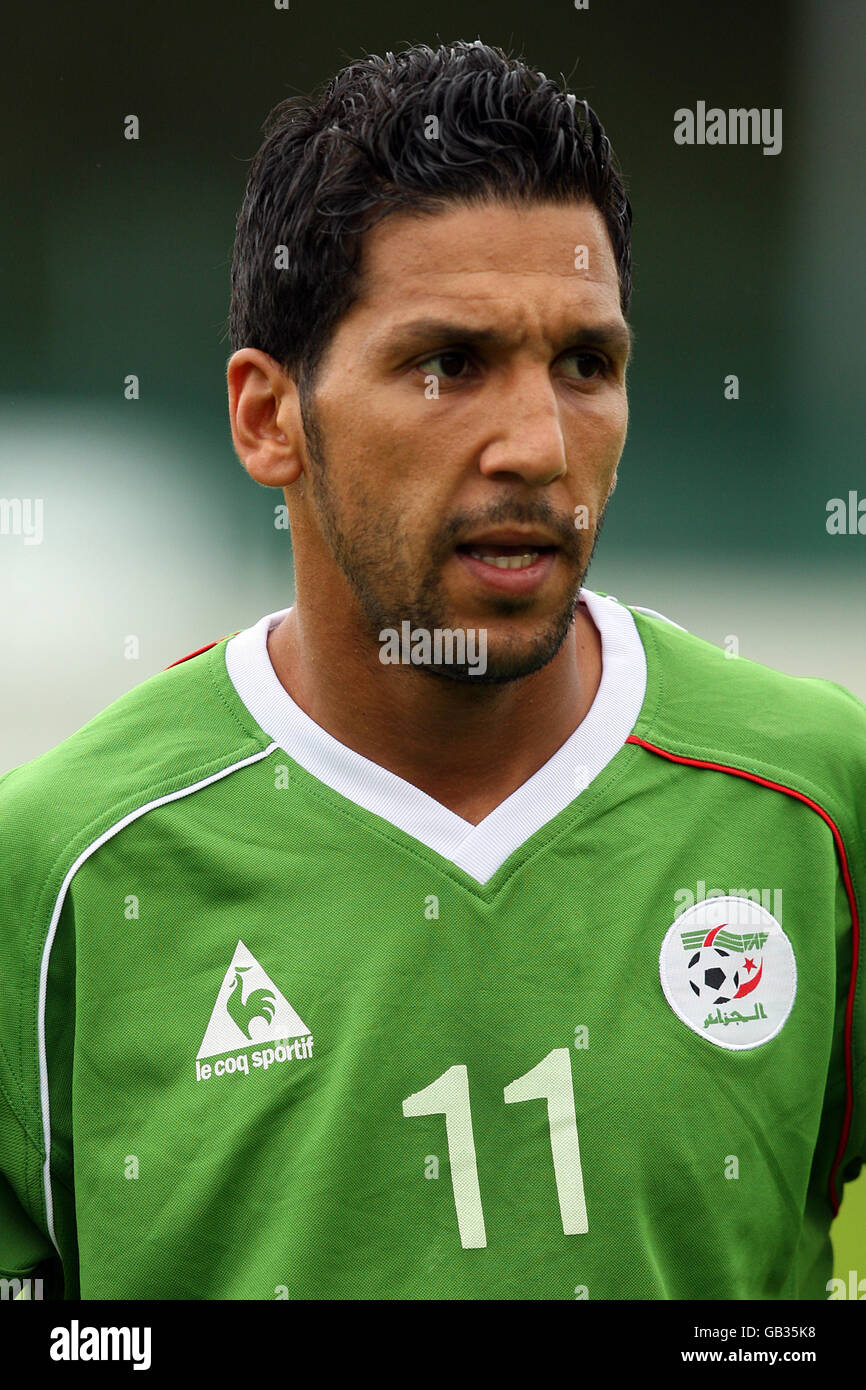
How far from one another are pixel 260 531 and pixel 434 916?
3.03 metres

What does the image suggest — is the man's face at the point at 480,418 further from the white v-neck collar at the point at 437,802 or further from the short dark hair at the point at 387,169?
the white v-neck collar at the point at 437,802

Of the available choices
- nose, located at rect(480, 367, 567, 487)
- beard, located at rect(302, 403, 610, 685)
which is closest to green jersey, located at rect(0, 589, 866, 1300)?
beard, located at rect(302, 403, 610, 685)

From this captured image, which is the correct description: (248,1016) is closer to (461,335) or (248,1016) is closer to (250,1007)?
(250,1007)

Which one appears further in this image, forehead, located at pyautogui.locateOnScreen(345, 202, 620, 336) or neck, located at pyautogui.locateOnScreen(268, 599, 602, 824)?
neck, located at pyautogui.locateOnScreen(268, 599, 602, 824)

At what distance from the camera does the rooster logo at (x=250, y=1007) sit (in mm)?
1250

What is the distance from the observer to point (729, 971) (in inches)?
51.3

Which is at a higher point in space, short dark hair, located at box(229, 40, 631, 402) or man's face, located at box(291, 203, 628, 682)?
short dark hair, located at box(229, 40, 631, 402)

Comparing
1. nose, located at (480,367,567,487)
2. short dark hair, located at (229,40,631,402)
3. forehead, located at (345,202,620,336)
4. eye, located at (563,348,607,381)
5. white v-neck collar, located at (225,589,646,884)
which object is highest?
short dark hair, located at (229,40,631,402)

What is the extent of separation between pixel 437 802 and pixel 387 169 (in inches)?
21.9

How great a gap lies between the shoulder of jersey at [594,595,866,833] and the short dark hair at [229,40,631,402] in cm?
38

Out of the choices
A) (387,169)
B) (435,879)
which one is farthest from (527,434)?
(435,879)

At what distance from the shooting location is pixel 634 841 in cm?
133

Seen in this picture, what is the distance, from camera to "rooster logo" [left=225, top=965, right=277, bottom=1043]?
1250 millimetres

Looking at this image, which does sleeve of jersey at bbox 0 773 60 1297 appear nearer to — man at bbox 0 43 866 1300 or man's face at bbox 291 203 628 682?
man at bbox 0 43 866 1300
